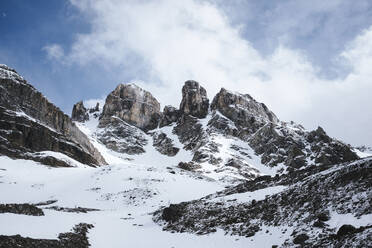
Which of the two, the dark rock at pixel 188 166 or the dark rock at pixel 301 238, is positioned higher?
the dark rock at pixel 188 166

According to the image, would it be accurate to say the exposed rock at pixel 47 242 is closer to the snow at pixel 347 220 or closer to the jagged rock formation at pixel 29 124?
the snow at pixel 347 220

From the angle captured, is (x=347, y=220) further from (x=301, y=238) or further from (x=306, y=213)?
(x=306, y=213)

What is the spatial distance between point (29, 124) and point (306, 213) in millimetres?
107522

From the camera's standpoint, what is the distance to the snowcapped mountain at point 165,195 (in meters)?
14.1

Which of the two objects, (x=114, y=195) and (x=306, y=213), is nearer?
(x=306, y=213)

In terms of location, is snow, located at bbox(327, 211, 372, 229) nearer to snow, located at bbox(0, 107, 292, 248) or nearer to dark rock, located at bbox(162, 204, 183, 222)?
snow, located at bbox(0, 107, 292, 248)

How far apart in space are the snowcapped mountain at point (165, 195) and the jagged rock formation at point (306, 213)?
7cm

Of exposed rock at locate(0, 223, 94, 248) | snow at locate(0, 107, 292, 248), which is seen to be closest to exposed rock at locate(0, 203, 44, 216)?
snow at locate(0, 107, 292, 248)

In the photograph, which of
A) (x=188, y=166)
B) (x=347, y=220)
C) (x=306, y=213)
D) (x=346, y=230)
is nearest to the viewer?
(x=346, y=230)

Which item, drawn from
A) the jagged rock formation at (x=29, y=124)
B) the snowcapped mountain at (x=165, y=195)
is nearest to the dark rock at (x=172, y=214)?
the snowcapped mountain at (x=165, y=195)

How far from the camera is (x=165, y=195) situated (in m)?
45.8

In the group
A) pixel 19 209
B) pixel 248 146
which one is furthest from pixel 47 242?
pixel 248 146

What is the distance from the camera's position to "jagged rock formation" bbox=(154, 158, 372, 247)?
11.9 m

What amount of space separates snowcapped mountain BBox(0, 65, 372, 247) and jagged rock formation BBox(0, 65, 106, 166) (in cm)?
41
